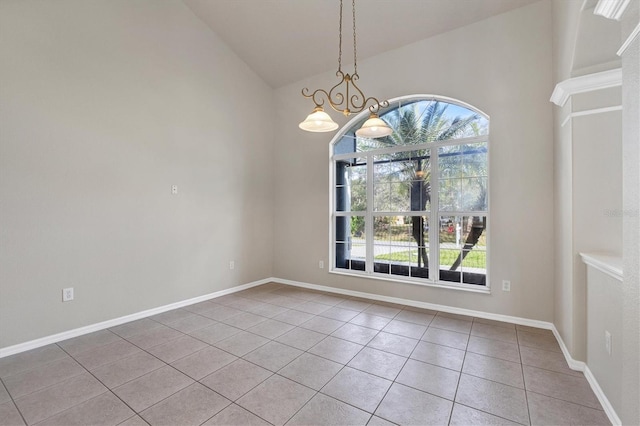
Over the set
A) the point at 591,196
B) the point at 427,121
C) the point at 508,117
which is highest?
the point at 427,121

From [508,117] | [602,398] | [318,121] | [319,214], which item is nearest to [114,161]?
[318,121]

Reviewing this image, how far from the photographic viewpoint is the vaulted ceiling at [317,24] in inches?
131

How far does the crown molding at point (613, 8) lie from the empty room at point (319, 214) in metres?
0.01

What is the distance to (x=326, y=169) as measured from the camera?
460 cm

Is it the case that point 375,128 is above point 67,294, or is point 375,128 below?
above

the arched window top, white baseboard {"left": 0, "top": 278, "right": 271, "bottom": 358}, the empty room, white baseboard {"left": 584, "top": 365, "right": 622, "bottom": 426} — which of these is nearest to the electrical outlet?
the empty room

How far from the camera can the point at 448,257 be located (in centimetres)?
369

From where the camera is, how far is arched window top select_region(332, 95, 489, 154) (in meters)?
3.58

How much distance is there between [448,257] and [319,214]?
6.55 ft

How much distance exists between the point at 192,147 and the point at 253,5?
2.00 metres

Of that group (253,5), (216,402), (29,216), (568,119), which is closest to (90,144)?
(29,216)

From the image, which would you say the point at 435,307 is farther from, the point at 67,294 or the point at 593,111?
the point at 67,294

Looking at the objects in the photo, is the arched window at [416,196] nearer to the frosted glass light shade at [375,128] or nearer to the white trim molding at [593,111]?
the white trim molding at [593,111]

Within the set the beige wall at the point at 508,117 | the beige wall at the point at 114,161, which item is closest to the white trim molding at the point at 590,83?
→ the beige wall at the point at 508,117
